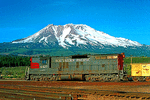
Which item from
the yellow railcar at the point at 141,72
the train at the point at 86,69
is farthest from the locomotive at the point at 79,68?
the yellow railcar at the point at 141,72

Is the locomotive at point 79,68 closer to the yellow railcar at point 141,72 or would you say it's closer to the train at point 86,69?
the train at point 86,69

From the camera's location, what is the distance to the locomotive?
33594 mm

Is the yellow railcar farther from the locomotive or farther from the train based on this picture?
the locomotive

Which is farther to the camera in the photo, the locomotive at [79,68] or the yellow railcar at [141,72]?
the yellow railcar at [141,72]

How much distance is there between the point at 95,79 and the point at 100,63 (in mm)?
2888

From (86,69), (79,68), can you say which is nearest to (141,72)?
(86,69)

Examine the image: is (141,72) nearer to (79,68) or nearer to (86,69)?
(86,69)

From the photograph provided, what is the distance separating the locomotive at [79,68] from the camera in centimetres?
3359

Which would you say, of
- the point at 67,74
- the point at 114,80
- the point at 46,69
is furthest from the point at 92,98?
the point at 46,69

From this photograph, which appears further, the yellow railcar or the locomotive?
the yellow railcar

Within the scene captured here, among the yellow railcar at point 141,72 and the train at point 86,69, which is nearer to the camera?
the train at point 86,69

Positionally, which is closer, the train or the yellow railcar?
the train

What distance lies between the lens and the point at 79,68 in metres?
35.6

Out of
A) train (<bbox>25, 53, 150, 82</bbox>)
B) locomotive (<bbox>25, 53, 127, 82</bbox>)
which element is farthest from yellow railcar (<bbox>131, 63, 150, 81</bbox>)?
locomotive (<bbox>25, 53, 127, 82</bbox>)
